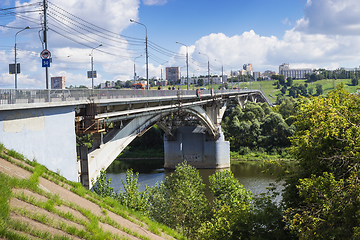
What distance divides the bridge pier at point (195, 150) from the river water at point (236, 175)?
1.80 metres

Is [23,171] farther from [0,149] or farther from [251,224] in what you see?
[251,224]

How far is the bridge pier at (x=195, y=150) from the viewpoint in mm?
48969

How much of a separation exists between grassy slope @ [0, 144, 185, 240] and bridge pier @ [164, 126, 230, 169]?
3520 centimetres

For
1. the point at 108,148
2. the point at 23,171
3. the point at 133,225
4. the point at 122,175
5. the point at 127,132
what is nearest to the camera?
the point at 23,171

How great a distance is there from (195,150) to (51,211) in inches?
1617


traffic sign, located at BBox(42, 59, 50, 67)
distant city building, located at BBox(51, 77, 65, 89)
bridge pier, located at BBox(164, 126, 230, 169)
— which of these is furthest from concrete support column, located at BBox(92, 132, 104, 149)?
bridge pier, located at BBox(164, 126, 230, 169)

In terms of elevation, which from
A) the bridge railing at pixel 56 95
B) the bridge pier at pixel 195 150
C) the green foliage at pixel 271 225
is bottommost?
the bridge pier at pixel 195 150

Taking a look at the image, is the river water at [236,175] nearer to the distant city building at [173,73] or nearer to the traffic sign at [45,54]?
the traffic sign at [45,54]

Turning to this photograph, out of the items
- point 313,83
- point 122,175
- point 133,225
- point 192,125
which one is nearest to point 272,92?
point 313,83

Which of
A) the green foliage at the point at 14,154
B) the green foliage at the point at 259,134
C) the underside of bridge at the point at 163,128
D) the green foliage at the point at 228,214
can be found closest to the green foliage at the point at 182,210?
the green foliage at the point at 228,214

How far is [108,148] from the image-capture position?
18.8m

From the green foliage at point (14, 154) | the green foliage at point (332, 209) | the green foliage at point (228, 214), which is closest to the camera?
the green foliage at point (332, 209)

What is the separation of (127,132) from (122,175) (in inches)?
929

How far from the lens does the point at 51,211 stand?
9.09 metres
